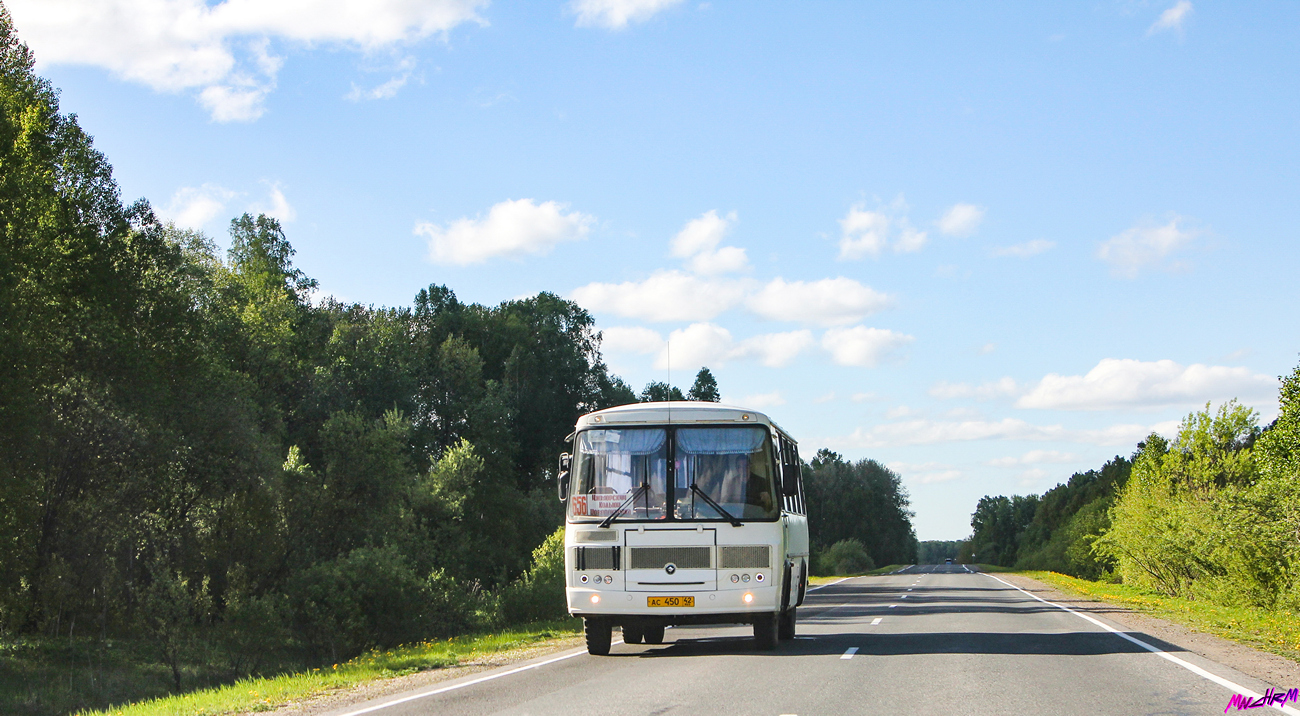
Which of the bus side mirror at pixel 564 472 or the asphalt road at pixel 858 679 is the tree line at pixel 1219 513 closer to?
the asphalt road at pixel 858 679

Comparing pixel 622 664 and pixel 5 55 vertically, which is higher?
pixel 5 55

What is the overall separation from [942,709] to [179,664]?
96.2 ft

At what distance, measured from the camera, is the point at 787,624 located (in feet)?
55.9

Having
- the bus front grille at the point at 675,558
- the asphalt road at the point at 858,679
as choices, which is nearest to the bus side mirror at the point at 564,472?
the bus front grille at the point at 675,558

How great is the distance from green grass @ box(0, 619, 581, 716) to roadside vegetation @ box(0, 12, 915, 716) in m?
0.12

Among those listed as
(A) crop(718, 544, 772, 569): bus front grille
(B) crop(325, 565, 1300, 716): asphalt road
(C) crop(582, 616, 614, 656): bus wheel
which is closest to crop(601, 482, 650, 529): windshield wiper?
(A) crop(718, 544, 772, 569): bus front grille

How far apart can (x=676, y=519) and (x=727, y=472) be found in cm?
92

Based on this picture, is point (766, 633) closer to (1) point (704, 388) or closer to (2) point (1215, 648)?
(2) point (1215, 648)

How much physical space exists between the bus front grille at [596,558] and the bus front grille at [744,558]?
1384 mm

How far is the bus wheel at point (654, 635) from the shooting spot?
1753 cm

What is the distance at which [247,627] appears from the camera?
113ft

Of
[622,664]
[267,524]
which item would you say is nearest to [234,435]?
[267,524]

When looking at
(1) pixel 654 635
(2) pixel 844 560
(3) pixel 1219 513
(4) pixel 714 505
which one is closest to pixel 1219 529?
(3) pixel 1219 513

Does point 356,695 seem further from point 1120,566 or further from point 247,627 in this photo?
point 1120,566
